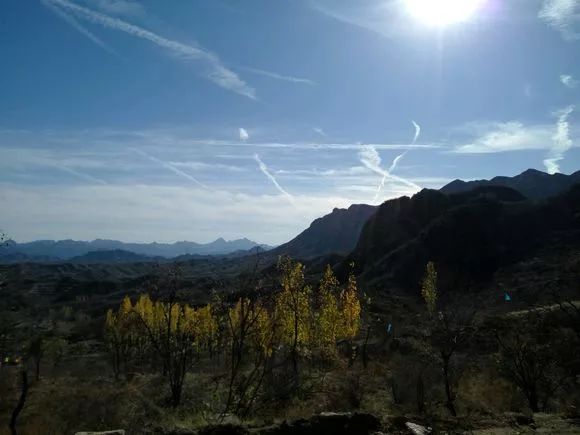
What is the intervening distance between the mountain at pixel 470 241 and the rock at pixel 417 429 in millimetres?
91023

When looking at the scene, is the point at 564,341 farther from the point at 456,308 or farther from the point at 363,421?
the point at 363,421

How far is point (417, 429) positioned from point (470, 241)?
111490 mm

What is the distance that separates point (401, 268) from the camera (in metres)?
112

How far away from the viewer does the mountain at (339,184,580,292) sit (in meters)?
106

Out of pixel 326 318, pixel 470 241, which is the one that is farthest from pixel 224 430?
pixel 470 241

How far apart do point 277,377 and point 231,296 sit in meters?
11.9

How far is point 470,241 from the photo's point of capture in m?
114

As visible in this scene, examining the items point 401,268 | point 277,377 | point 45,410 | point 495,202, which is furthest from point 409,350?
point 495,202

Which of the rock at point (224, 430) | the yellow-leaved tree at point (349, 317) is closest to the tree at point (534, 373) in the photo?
the rock at point (224, 430)

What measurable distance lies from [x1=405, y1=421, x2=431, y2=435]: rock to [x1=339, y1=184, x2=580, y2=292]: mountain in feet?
299

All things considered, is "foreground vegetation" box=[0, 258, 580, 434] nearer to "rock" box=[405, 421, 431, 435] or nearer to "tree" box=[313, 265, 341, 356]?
"tree" box=[313, 265, 341, 356]

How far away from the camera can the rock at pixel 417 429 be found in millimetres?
10846

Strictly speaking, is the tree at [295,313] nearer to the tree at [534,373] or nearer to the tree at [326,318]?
the tree at [326,318]

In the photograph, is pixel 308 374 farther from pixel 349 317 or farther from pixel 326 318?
pixel 349 317
